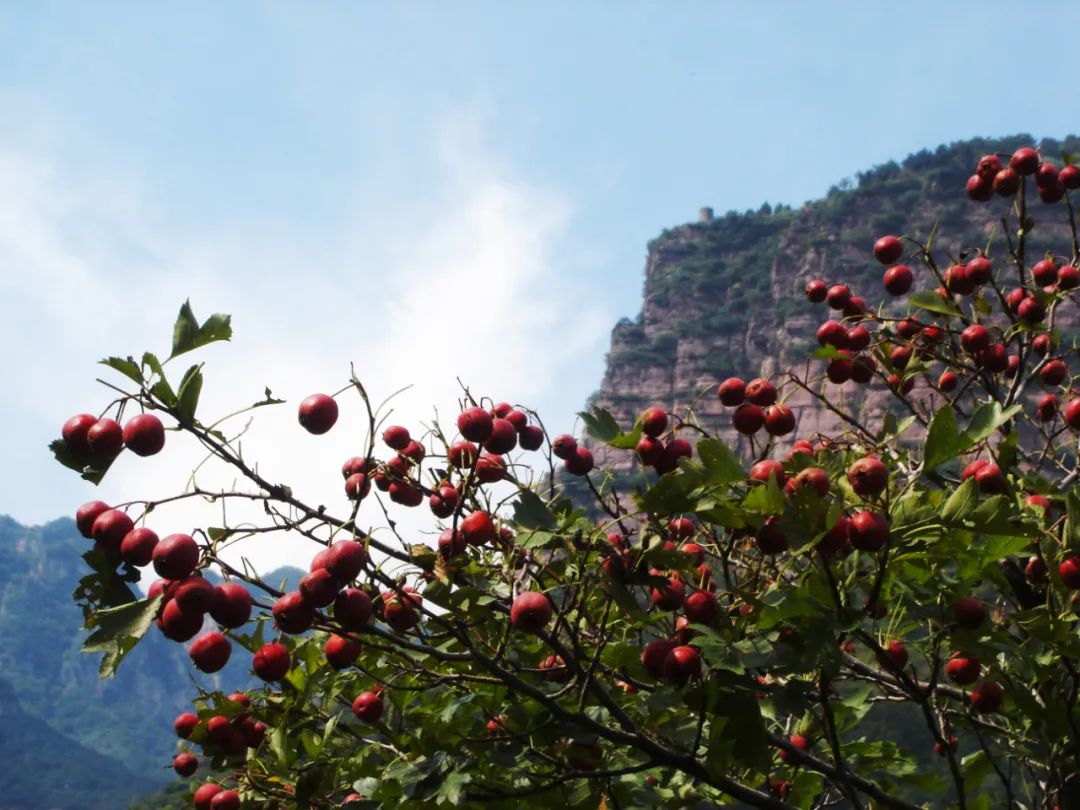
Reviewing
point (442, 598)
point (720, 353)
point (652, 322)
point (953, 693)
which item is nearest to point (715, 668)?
point (442, 598)

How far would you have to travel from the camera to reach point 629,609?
86.0 inches

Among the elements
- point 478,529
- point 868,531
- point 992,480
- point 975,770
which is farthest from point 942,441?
point 975,770

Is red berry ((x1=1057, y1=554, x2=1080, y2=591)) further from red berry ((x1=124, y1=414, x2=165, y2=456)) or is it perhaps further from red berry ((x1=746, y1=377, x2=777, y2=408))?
red berry ((x1=124, y1=414, x2=165, y2=456))

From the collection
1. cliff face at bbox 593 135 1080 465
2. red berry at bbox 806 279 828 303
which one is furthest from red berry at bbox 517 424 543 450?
cliff face at bbox 593 135 1080 465

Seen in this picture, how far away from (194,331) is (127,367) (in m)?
0.21

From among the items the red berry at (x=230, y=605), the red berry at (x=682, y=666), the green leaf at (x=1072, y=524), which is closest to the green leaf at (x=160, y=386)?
the red berry at (x=230, y=605)

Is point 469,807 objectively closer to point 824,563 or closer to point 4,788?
point 824,563

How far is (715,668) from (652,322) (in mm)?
121673

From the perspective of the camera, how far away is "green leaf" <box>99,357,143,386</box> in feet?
6.75

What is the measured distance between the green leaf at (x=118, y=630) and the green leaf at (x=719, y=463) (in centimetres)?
134

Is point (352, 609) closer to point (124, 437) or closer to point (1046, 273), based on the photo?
point (124, 437)

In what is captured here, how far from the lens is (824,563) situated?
80.7 inches

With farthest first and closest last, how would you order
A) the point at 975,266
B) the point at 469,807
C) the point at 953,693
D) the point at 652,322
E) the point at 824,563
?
1. the point at 652,322
2. the point at 975,266
3. the point at 953,693
4. the point at 469,807
5. the point at 824,563

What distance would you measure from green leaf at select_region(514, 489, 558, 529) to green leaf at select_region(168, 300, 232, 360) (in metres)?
0.88
